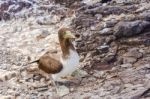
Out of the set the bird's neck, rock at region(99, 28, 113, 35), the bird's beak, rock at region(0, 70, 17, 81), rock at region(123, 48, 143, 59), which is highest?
the bird's beak

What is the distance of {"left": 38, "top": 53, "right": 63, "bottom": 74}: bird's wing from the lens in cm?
577

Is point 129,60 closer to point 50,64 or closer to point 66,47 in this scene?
point 66,47

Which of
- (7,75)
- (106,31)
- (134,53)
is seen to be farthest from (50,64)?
(106,31)

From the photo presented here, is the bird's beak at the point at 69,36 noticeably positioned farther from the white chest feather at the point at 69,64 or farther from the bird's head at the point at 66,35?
the white chest feather at the point at 69,64

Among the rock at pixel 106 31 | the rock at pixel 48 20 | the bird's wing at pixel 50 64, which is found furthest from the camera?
the rock at pixel 48 20

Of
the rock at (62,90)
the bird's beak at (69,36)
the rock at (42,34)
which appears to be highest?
the bird's beak at (69,36)

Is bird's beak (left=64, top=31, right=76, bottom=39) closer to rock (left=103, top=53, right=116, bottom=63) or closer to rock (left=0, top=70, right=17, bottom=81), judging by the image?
rock (left=103, top=53, right=116, bottom=63)

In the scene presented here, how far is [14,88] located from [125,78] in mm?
1370

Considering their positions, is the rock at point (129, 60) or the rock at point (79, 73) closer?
the rock at point (79, 73)

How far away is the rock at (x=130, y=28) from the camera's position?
686 centimetres

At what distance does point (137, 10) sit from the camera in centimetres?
760

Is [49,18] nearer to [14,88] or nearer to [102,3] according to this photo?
[102,3]

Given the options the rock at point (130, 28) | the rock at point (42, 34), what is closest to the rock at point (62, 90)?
the rock at point (130, 28)

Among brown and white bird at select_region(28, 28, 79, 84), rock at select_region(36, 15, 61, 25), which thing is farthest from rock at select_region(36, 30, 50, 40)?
brown and white bird at select_region(28, 28, 79, 84)
